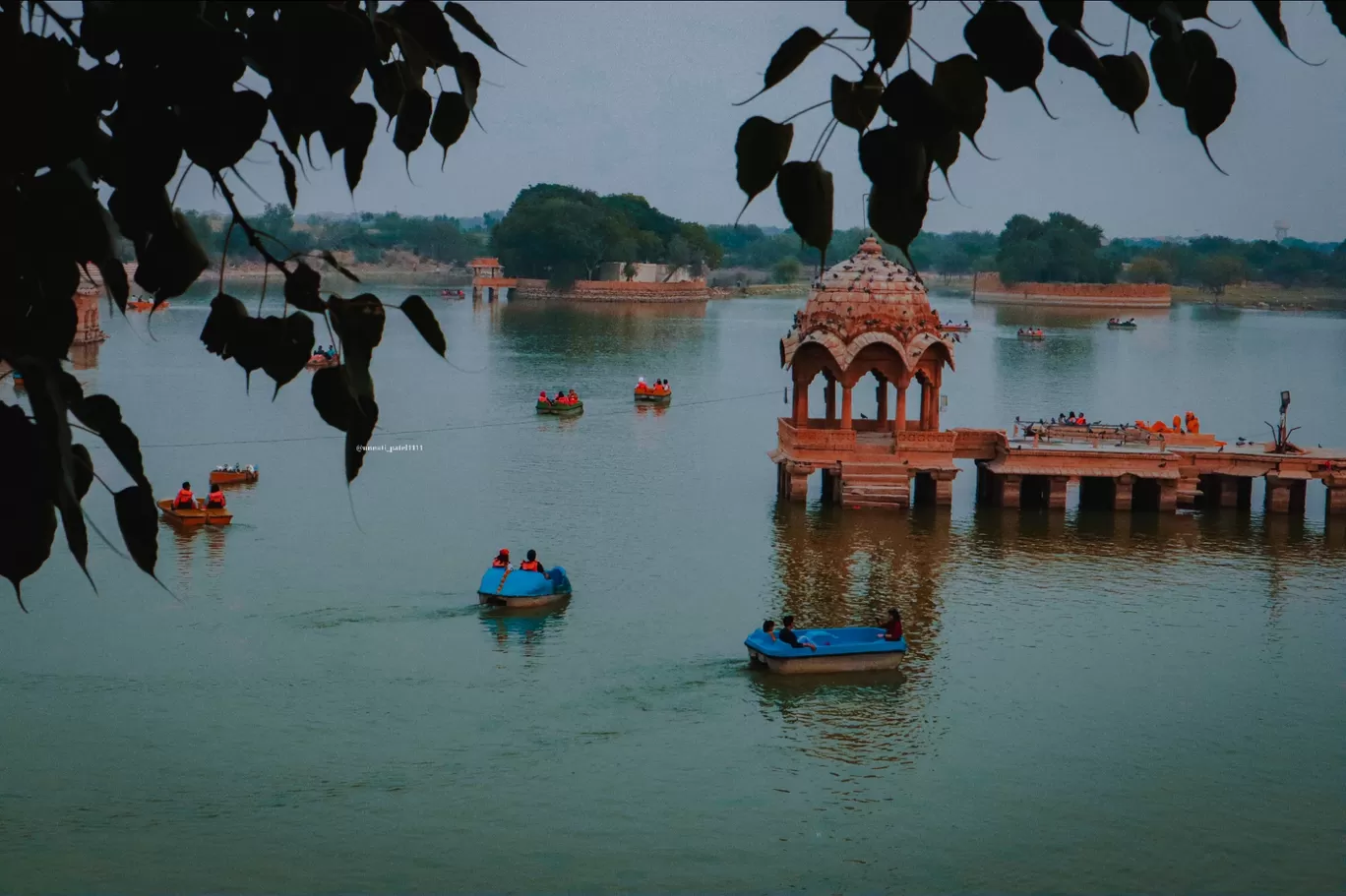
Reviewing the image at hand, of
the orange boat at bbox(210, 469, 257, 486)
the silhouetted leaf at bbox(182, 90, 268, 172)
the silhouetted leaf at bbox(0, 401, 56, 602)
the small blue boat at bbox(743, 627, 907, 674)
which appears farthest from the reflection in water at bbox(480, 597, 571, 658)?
the silhouetted leaf at bbox(182, 90, 268, 172)

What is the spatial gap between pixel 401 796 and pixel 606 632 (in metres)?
5.53

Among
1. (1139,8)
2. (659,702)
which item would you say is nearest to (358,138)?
(1139,8)

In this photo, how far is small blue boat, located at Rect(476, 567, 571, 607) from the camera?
61.9 ft

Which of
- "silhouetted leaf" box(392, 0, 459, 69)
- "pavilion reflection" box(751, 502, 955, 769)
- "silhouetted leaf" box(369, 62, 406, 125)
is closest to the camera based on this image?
"silhouetted leaf" box(392, 0, 459, 69)

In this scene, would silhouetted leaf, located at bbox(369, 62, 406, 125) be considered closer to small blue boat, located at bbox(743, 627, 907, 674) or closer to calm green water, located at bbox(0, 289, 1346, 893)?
calm green water, located at bbox(0, 289, 1346, 893)

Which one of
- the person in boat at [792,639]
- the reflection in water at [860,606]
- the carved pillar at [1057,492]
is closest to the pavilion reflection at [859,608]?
the reflection in water at [860,606]

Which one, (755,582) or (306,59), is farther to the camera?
(755,582)

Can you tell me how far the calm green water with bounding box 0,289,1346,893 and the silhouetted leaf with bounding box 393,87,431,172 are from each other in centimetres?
888

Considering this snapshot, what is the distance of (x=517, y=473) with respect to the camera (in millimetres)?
29438

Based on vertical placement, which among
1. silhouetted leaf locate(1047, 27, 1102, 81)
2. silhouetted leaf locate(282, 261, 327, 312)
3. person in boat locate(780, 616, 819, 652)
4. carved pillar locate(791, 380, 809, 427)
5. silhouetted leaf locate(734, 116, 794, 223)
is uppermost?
silhouetted leaf locate(1047, 27, 1102, 81)

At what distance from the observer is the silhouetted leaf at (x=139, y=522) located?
9.59 feet

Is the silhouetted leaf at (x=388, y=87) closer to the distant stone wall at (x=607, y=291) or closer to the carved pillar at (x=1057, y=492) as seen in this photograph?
the carved pillar at (x=1057, y=492)

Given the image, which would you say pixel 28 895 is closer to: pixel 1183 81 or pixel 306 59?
pixel 306 59

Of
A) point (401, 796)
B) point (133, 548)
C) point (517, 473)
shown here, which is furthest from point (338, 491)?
point (133, 548)
